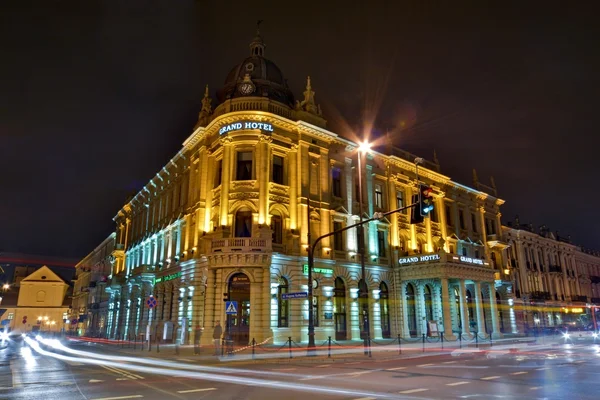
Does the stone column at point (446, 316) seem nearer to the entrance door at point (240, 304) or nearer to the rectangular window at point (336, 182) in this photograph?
the rectangular window at point (336, 182)

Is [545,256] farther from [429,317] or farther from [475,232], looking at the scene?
[429,317]

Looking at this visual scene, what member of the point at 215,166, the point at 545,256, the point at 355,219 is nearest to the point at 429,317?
the point at 355,219

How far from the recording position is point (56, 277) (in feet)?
341

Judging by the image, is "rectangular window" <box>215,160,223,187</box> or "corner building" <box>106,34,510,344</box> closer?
"corner building" <box>106,34,510,344</box>

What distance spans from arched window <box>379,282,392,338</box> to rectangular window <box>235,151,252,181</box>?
16164 mm

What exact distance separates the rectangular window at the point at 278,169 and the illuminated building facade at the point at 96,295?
1403 inches

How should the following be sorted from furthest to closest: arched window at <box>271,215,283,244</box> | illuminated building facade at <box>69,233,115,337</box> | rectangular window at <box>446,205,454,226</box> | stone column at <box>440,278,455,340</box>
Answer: illuminated building facade at <box>69,233,115,337</box> → rectangular window at <box>446,205,454,226</box> → stone column at <box>440,278,455,340</box> → arched window at <box>271,215,283,244</box>

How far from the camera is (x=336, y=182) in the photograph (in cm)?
3738

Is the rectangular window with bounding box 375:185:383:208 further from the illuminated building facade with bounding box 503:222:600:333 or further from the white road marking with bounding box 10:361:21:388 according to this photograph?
the white road marking with bounding box 10:361:21:388

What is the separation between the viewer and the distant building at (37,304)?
95.4m

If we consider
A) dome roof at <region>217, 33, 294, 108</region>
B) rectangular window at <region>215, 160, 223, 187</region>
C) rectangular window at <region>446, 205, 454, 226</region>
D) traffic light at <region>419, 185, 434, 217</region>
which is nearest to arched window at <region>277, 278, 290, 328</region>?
rectangular window at <region>215, 160, 223, 187</region>

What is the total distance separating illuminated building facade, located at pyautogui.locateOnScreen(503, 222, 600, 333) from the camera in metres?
58.9

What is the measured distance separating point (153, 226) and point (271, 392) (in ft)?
126

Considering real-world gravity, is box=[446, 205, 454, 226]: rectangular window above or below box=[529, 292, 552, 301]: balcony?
above
